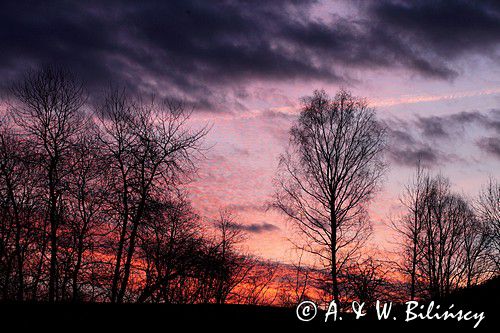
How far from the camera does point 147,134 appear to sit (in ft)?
56.9

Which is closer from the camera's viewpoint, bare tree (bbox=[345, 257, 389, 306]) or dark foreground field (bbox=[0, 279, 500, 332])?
dark foreground field (bbox=[0, 279, 500, 332])

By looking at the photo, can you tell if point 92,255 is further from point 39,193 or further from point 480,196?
point 480,196

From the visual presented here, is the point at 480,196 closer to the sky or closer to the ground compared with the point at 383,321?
closer to the sky

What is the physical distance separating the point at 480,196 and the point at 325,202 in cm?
2004

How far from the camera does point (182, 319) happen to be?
23.7 ft

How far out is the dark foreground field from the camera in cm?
655

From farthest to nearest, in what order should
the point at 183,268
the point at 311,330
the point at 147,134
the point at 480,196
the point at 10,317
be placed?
the point at 480,196 < the point at 147,134 < the point at 183,268 < the point at 311,330 < the point at 10,317

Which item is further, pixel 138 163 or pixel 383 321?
pixel 138 163

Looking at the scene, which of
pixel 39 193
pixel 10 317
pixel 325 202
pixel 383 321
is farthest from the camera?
pixel 325 202

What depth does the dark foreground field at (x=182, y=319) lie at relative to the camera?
21.5ft

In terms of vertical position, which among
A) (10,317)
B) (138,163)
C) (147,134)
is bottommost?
(10,317)

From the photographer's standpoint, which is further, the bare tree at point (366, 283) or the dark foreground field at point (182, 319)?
the bare tree at point (366, 283)

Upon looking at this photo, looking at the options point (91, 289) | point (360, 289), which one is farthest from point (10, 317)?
point (360, 289)

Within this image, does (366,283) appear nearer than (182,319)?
No
